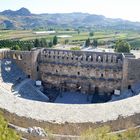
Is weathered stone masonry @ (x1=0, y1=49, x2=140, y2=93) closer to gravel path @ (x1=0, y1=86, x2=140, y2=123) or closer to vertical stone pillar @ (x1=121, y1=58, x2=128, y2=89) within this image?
vertical stone pillar @ (x1=121, y1=58, x2=128, y2=89)

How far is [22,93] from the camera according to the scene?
3747 cm

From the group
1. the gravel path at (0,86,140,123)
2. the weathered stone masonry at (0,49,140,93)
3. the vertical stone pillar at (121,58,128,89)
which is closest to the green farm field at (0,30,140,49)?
the weathered stone masonry at (0,49,140,93)

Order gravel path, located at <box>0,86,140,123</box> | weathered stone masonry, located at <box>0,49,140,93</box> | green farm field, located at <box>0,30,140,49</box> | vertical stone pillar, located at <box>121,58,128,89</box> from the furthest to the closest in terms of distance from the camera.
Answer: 1. green farm field, located at <box>0,30,140,49</box>
2. weathered stone masonry, located at <box>0,49,140,93</box>
3. vertical stone pillar, located at <box>121,58,128,89</box>
4. gravel path, located at <box>0,86,140,123</box>

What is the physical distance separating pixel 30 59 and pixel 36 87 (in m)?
4.08

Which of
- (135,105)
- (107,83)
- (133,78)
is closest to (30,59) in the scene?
(107,83)

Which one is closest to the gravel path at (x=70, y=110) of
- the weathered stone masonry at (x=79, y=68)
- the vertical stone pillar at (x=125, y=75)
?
the vertical stone pillar at (x=125, y=75)

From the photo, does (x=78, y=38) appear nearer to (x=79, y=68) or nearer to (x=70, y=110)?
(x=79, y=68)

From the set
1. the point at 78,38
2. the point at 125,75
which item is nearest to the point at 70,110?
the point at 125,75

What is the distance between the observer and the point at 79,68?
4253 cm

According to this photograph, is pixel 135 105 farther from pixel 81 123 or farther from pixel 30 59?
pixel 30 59

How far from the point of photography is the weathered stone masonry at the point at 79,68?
132ft

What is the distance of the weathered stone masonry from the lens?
40.2 m

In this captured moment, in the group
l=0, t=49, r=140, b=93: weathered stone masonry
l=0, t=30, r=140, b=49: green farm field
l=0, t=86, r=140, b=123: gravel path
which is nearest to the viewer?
l=0, t=86, r=140, b=123: gravel path

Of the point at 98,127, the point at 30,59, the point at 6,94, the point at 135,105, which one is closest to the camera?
the point at 98,127
